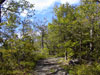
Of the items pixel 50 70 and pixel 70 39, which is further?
pixel 70 39

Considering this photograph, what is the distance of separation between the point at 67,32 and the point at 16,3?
246 inches

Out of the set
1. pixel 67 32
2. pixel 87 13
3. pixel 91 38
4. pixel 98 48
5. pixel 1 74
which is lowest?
pixel 1 74

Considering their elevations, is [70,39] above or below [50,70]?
above

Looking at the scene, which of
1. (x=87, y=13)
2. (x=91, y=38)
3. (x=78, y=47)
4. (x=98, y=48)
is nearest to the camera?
(x=87, y=13)

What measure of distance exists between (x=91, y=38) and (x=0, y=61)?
353 inches

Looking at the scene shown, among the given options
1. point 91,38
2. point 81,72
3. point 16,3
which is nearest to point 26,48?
point 16,3

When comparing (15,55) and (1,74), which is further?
(15,55)

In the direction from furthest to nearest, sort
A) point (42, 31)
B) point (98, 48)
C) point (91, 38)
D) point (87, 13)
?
point (42, 31) → point (91, 38) → point (98, 48) → point (87, 13)

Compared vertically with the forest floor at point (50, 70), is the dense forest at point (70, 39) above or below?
above

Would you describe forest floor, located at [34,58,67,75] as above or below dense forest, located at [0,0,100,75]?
below

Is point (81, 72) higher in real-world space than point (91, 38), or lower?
lower

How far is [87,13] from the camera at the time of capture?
879cm

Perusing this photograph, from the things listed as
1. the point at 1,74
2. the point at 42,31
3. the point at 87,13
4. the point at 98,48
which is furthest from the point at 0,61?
the point at 42,31

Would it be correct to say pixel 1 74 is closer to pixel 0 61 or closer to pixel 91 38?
pixel 0 61
